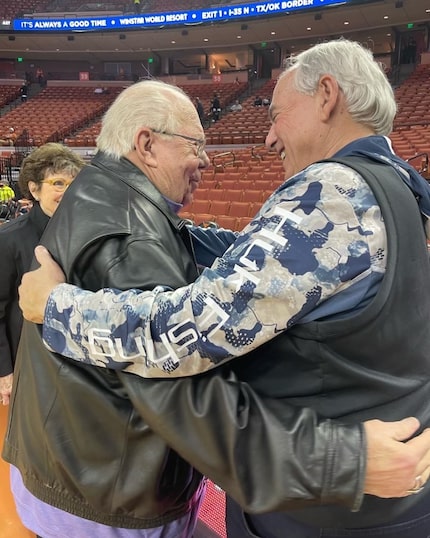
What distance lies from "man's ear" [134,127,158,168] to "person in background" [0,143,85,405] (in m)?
0.90

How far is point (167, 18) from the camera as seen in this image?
17812 mm

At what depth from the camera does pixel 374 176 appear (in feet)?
2.28

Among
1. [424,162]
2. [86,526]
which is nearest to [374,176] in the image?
[86,526]

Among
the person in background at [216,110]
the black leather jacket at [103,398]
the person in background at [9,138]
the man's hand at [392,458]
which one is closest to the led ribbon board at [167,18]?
the person in background at [216,110]

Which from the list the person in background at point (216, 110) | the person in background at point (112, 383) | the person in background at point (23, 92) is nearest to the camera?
the person in background at point (112, 383)

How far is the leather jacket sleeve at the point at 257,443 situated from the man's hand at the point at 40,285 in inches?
9.0

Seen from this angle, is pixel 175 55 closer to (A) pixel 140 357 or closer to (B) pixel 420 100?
(B) pixel 420 100

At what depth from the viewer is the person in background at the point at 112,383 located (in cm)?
74

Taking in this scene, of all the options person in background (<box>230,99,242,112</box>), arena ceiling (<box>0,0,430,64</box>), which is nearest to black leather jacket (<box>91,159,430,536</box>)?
arena ceiling (<box>0,0,430,64</box>)

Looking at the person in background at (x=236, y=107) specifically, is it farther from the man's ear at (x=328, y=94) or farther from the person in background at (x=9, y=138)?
the man's ear at (x=328, y=94)

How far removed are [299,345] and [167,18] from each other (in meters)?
19.5

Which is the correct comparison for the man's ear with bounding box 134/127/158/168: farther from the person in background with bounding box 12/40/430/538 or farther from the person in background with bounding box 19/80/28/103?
the person in background with bounding box 19/80/28/103

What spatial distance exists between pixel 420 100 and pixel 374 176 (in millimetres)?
14823

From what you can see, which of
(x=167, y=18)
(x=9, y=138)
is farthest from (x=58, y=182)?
(x=167, y=18)
